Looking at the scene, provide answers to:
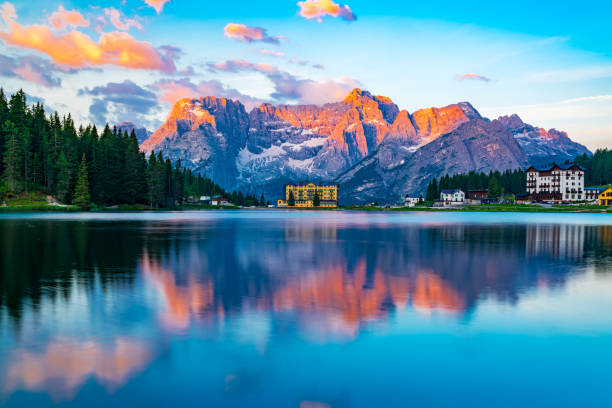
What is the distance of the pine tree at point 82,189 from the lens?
13712 centimetres

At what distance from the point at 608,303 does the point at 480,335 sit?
9.25 metres

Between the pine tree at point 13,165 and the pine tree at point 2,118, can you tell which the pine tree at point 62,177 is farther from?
the pine tree at point 2,118

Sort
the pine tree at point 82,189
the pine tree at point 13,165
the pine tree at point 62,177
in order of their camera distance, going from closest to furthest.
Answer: the pine tree at point 13,165 → the pine tree at point 62,177 → the pine tree at point 82,189

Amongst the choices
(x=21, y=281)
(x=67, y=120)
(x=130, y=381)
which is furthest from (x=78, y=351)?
(x=67, y=120)

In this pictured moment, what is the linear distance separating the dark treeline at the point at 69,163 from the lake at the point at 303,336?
404ft

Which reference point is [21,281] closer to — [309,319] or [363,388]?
[309,319]

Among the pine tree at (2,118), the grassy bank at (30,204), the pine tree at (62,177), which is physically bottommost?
the grassy bank at (30,204)

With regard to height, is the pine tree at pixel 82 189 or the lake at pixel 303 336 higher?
Answer: the pine tree at pixel 82 189

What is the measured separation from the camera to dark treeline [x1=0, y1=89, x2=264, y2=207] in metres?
131

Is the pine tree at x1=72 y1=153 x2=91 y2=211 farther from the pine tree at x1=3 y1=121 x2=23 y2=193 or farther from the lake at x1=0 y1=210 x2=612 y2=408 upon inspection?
the lake at x1=0 y1=210 x2=612 y2=408

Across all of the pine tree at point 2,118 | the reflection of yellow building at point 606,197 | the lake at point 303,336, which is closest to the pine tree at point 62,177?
the pine tree at point 2,118

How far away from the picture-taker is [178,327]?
48.2 ft

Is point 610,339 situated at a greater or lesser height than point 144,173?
lesser

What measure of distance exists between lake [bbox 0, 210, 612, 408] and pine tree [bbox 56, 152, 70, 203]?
403 ft
